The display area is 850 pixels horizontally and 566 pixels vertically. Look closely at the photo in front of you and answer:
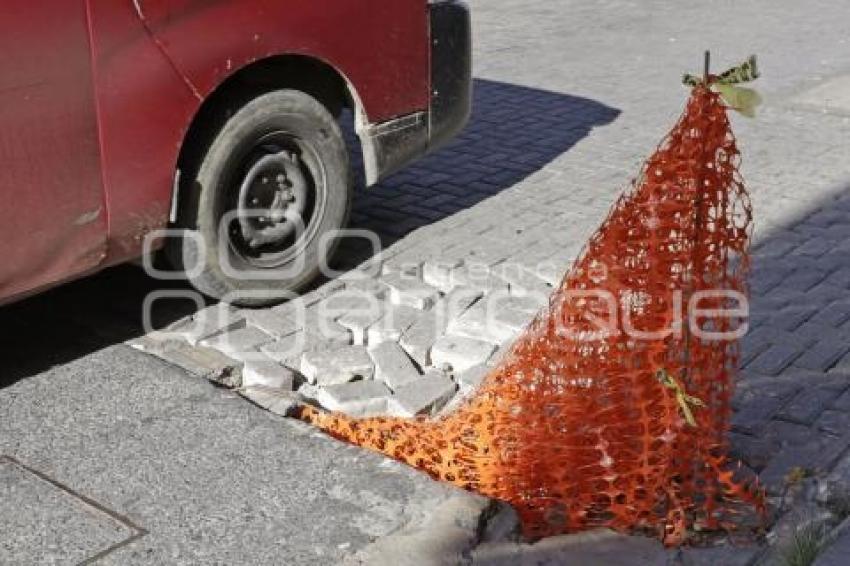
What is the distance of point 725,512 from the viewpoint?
3.84m

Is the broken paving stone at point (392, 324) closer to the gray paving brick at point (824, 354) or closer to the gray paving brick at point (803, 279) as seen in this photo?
the gray paving brick at point (824, 354)

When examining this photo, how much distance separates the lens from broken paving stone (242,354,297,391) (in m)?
4.79

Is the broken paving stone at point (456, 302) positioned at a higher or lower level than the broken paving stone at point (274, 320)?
lower

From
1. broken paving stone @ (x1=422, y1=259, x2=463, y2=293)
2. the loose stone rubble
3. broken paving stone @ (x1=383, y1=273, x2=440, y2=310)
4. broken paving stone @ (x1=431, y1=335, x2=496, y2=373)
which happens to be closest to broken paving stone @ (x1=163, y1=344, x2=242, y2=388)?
the loose stone rubble

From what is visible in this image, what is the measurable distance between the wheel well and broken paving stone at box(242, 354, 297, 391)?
72cm

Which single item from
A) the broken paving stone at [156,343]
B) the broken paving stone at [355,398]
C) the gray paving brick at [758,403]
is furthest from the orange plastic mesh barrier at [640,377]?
the broken paving stone at [156,343]

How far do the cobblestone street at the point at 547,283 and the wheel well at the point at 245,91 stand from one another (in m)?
0.73

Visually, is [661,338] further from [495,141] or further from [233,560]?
[495,141]

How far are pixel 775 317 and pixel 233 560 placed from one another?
2.79 metres

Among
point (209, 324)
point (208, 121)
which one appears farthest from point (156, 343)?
point (208, 121)

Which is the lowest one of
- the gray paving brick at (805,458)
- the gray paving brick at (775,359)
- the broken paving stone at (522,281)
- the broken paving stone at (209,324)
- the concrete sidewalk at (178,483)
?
the gray paving brick at (805,458)

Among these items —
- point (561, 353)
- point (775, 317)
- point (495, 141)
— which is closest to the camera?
point (561, 353)

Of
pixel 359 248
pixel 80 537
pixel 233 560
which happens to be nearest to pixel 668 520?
pixel 233 560

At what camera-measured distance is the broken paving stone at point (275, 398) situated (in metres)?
4.54
